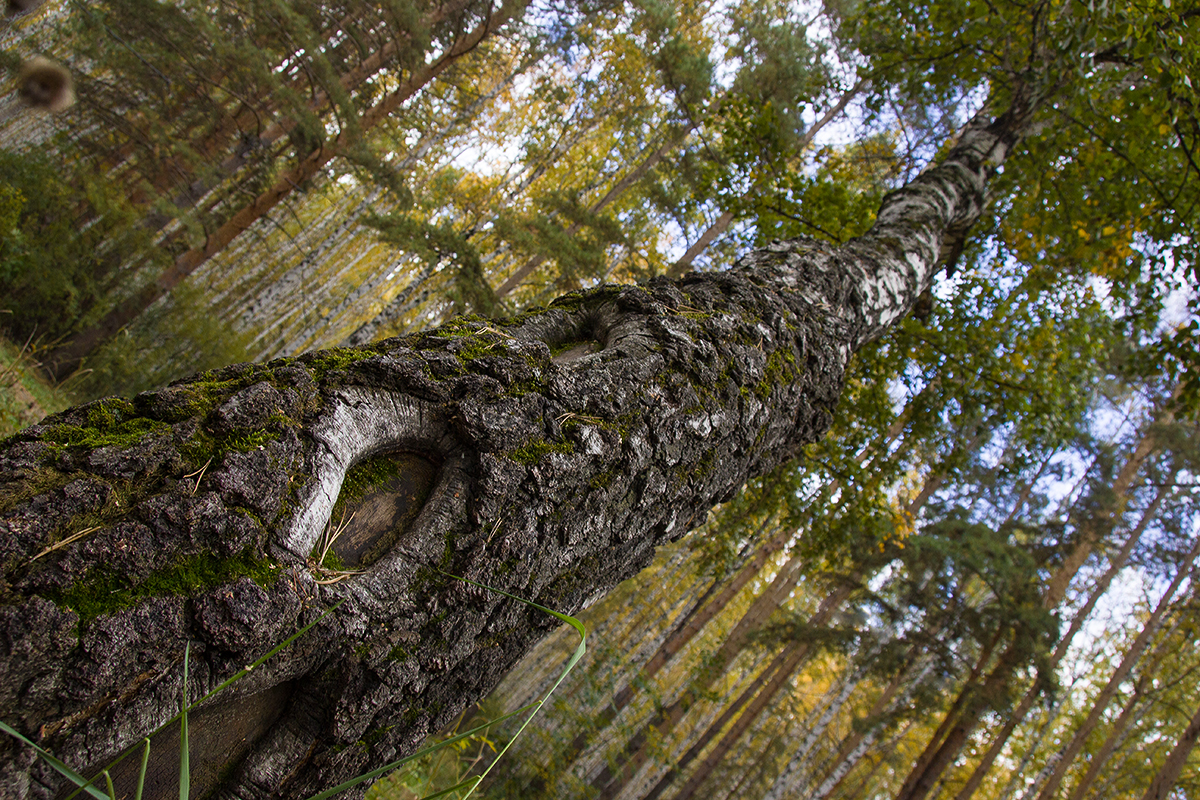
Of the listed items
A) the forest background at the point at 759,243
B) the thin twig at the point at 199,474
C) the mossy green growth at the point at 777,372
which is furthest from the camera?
the forest background at the point at 759,243

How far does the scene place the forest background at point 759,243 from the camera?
4570 millimetres

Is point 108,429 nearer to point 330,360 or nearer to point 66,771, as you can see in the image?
point 330,360

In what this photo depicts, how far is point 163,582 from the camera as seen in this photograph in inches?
32.7

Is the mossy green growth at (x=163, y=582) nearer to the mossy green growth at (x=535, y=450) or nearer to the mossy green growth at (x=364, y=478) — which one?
the mossy green growth at (x=364, y=478)

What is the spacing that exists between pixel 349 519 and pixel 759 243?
519 centimetres

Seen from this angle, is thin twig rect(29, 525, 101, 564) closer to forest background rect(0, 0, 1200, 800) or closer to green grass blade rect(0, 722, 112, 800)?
green grass blade rect(0, 722, 112, 800)

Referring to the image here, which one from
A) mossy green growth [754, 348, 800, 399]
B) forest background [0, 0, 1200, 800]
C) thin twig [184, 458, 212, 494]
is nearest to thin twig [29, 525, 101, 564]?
thin twig [184, 458, 212, 494]

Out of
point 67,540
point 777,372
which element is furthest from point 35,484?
point 777,372

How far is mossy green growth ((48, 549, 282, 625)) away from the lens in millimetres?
760

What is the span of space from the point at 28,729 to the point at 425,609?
540 millimetres

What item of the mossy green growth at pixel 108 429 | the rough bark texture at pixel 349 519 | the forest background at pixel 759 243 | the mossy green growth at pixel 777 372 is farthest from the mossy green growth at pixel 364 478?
the forest background at pixel 759 243

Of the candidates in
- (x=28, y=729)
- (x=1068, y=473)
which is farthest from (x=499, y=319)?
(x=1068, y=473)

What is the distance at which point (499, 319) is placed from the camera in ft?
5.57

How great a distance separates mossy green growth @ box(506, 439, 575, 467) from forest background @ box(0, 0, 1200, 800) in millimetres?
2896
